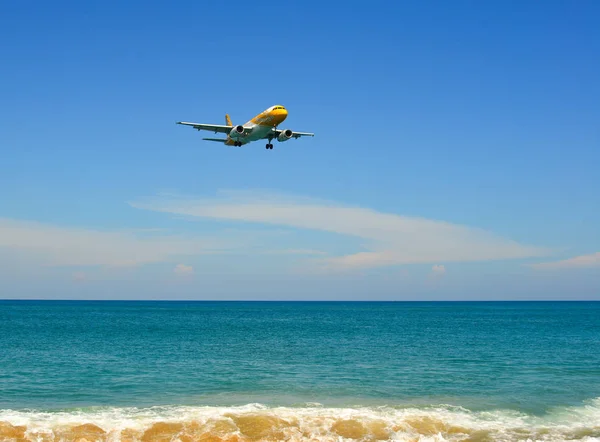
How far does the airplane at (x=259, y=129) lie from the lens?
53469 mm

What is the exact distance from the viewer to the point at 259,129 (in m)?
55.4

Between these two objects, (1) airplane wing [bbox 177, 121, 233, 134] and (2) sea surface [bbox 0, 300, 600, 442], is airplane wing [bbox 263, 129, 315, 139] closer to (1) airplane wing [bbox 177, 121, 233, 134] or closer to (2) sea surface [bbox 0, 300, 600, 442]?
(1) airplane wing [bbox 177, 121, 233, 134]

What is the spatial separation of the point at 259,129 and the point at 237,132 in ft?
7.42

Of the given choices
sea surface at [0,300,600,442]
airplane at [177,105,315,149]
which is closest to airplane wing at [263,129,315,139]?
airplane at [177,105,315,149]

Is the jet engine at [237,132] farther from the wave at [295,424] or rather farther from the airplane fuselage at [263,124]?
the wave at [295,424]

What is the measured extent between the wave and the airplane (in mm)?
29441

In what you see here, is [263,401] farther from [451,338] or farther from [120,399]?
[451,338]

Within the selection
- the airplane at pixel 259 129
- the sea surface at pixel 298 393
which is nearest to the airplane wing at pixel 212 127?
the airplane at pixel 259 129

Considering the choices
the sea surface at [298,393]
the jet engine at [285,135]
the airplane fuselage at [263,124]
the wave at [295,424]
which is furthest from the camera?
the jet engine at [285,135]

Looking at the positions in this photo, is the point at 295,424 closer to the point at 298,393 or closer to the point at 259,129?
the point at 298,393

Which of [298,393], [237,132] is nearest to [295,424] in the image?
[298,393]

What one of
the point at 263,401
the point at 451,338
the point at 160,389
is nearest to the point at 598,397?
the point at 263,401

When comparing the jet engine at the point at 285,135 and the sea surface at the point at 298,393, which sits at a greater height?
the jet engine at the point at 285,135

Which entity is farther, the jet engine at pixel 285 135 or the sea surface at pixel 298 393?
the jet engine at pixel 285 135
